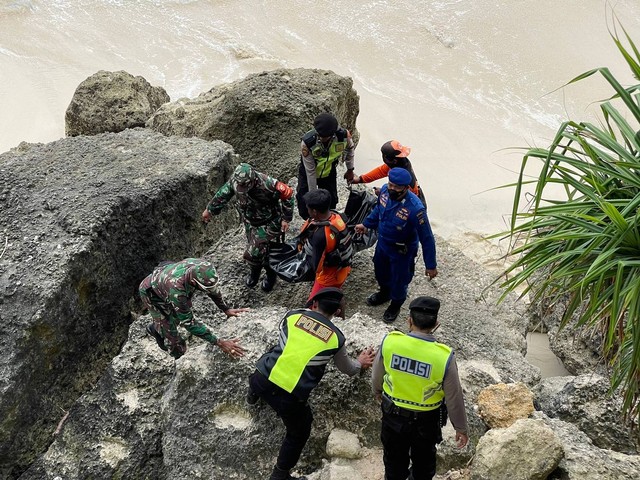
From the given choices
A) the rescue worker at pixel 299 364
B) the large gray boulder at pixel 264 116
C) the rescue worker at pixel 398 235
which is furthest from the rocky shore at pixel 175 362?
the large gray boulder at pixel 264 116

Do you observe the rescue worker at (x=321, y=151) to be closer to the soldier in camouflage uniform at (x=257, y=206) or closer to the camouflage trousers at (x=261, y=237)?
the soldier in camouflage uniform at (x=257, y=206)

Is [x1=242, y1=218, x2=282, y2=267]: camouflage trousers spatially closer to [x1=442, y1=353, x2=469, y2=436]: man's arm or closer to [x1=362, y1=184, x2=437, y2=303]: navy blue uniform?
[x1=362, y1=184, x2=437, y2=303]: navy blue uniform

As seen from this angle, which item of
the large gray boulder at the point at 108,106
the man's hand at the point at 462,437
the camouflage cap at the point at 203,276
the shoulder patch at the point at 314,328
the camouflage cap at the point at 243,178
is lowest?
the large gray boulder at the point at 108,106

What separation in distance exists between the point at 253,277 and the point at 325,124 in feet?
4.84

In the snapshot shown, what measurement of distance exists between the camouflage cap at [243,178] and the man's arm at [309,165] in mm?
809

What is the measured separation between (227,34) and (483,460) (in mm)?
14325

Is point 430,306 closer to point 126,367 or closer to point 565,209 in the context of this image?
point 565,209

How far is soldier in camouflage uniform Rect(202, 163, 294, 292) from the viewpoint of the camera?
5.23 metres

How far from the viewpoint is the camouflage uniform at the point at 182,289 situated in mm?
4484

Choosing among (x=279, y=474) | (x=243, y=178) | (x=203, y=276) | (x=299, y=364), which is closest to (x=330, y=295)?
(x=299, y=364)

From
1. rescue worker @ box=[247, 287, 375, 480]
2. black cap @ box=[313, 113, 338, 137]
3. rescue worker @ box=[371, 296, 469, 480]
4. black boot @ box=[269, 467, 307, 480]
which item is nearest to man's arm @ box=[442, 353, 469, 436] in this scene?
→ rescue worker @ box=[371, 296, 469, 480]

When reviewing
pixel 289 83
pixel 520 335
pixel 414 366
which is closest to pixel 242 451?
pixel 414 366

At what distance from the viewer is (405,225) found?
5117 mm

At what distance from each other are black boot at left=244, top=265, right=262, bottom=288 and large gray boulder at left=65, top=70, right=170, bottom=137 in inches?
158
